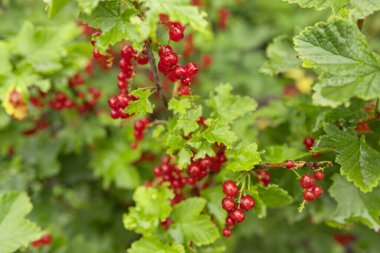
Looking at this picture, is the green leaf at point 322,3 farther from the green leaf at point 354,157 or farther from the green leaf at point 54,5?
the green leaf at point 54,5

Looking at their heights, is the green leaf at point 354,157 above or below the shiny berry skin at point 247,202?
above

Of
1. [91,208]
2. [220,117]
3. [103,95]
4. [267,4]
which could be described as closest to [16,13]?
[103,95]

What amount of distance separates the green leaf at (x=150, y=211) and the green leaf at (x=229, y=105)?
0.46 m

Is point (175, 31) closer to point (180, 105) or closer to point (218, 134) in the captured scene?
point (180, 105)

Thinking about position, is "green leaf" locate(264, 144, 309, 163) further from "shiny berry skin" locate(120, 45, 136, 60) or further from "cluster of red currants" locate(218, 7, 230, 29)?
"cluster of red currants" locate(218, 7, 230, 29)

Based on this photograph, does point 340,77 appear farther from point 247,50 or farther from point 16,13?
→ point 247,50

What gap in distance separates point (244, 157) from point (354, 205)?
62 cm

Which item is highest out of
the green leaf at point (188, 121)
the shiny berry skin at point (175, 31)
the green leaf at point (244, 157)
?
the shiny berry skin at point (175, 31)

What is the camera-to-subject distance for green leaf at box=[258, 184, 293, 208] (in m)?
1.95

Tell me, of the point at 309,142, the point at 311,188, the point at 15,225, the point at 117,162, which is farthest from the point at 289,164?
the point at 117,162

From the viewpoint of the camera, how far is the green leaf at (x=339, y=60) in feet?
5.11

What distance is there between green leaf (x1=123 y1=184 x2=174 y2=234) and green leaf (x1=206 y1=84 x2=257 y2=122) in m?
0.46

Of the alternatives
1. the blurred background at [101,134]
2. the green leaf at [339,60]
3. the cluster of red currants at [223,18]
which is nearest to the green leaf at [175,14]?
the green leaf at [339,60]

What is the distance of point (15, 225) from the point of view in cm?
219
